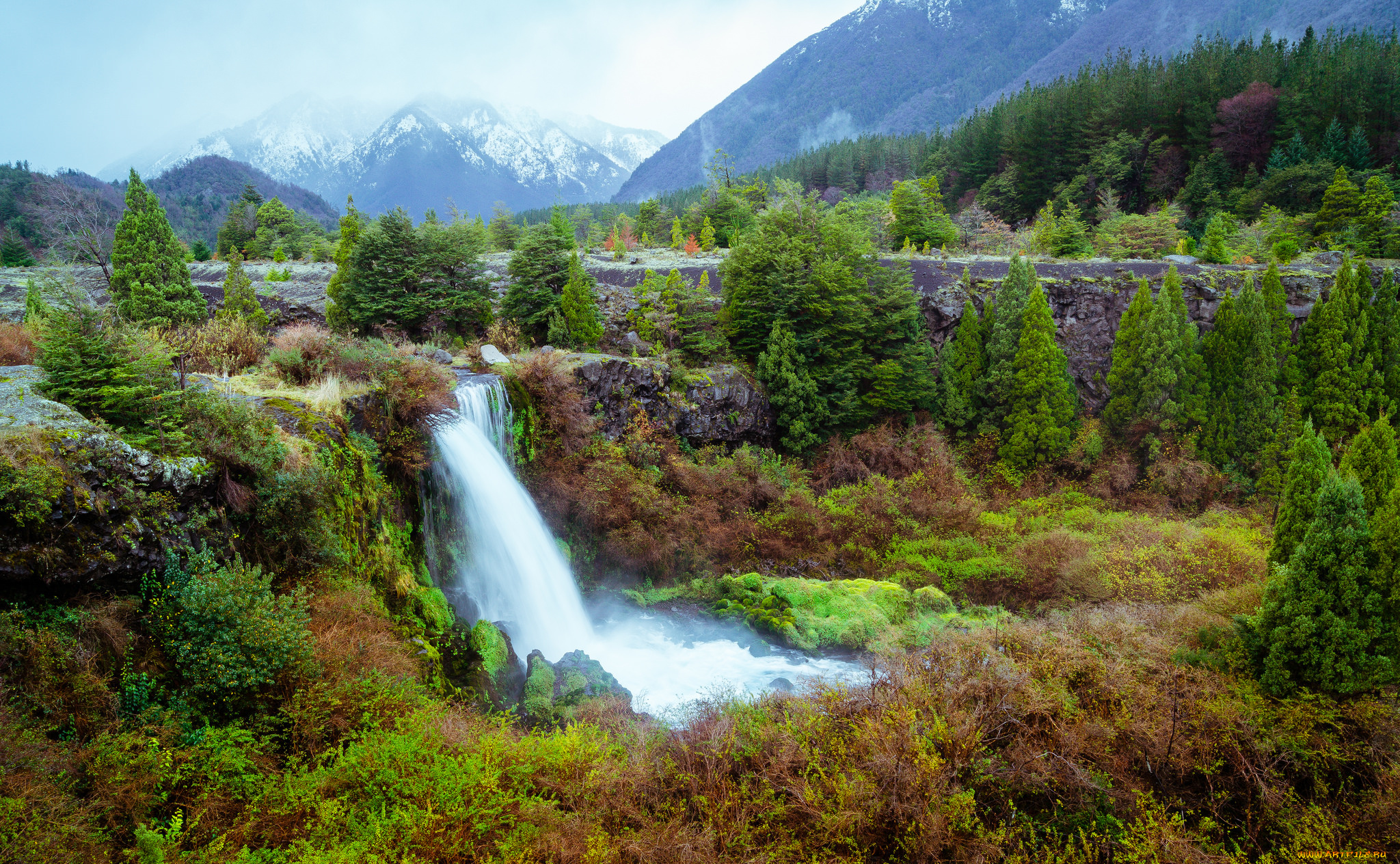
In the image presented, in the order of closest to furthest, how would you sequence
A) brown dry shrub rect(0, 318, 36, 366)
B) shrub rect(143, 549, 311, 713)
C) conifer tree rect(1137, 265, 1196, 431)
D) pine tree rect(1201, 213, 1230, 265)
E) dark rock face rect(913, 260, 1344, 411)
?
1. shrub rect(143, 549, 311, 713)
2. brown dry shrub rect(0, 318, 36, 366)
3. conifer tree rect(1137, 265, 1196, 431)
4. dark rock face rect(913, 260, 1344, 411)
5. pine tree rect(1201, 213, 1230, 265)

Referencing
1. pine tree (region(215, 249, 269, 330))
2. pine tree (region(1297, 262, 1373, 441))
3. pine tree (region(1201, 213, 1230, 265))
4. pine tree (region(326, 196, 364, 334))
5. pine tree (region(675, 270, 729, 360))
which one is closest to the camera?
pine tree (region(215, 249, 269, 330))

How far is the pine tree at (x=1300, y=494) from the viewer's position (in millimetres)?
11398

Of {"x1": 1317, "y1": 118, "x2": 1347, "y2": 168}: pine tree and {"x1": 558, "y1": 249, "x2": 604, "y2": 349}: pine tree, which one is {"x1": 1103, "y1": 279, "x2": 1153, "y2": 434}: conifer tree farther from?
{"x1": 1317, "y1": 118, "x2": 1347, "y2": 168}: pine tree

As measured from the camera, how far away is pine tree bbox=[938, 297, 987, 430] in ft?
76.4

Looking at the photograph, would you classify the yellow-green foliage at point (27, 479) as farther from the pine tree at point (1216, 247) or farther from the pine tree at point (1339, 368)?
the pine tree at point (1216, 247)

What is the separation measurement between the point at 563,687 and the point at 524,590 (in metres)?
3.51

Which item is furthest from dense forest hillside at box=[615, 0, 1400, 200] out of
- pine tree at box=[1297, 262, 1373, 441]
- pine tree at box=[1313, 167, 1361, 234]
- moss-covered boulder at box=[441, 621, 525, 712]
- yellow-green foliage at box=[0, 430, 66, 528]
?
yellow-green foliage at box=[0, 430, 66, 528]

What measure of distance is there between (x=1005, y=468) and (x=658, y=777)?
19.1 m

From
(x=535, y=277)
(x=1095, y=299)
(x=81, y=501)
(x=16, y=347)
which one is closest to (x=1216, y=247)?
(x=1095, y=299)

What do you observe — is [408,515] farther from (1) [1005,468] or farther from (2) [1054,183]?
(2) [1054,183]

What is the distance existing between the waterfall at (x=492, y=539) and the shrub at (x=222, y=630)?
533 cm

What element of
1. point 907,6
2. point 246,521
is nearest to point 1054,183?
point 246,521

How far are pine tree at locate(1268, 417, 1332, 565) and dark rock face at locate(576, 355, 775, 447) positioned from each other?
13.3 meters

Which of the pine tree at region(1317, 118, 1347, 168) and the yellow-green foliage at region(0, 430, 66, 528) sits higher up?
the pine tree at region(1317, 118, 1347, 168)
